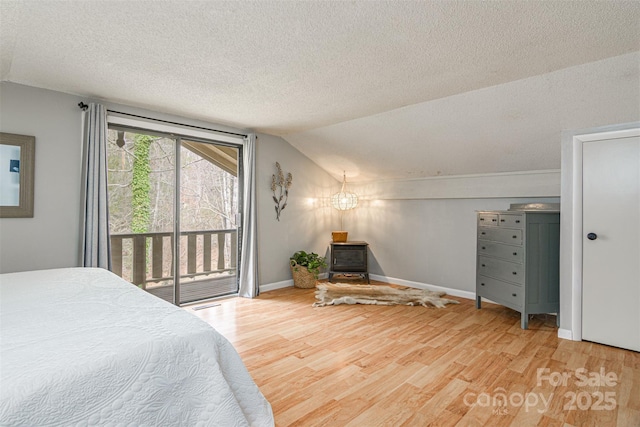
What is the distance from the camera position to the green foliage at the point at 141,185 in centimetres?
369

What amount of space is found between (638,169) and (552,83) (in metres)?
0.96

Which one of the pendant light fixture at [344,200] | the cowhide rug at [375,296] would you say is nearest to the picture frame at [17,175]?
the cowhide rug at [375,296]

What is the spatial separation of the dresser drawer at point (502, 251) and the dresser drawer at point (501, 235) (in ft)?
0.16

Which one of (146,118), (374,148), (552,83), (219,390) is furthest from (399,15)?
(146,118)

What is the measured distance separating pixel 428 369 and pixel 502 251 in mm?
1723

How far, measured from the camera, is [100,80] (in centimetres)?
283

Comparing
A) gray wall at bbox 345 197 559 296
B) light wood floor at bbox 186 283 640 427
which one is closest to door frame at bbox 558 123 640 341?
light wood floor at bbox 186 283 640 427

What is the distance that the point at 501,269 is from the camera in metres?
3.55

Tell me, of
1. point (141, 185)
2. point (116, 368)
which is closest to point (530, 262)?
point (116, 368)

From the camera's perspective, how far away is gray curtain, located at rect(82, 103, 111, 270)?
124 inches

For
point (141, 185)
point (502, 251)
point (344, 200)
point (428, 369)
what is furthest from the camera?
point (344, 200)

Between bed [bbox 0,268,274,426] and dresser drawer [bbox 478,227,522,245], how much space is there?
2.89 meters

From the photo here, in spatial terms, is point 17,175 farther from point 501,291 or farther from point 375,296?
point 501,291

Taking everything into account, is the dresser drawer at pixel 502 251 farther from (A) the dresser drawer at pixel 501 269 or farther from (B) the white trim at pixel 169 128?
(B) the white trim at pixel 169 128
